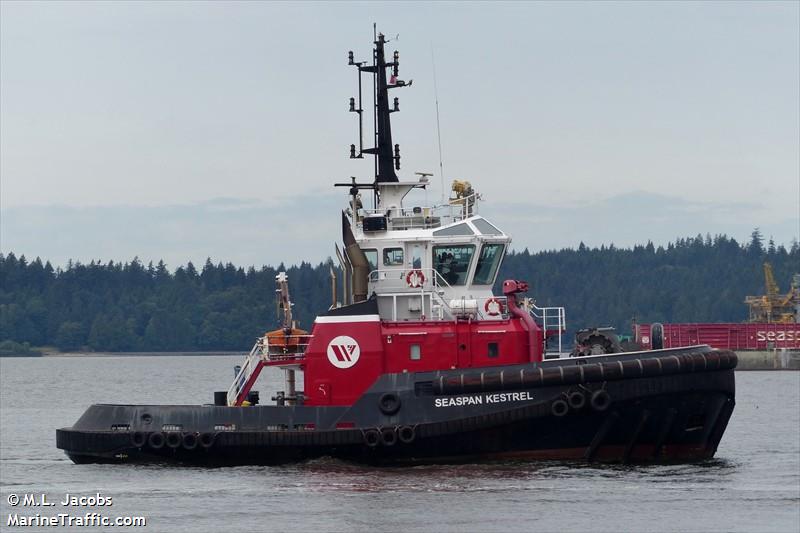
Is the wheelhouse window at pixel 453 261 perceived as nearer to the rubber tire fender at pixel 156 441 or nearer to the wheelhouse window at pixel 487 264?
the wheelhouse window at pixel 487 264

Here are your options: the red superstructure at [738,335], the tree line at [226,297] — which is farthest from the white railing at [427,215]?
the tree line at [226,297]

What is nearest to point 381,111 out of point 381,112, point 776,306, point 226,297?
point 381,112

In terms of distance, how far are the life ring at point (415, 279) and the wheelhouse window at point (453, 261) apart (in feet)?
1.44

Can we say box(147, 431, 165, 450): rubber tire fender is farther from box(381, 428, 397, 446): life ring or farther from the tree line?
the tree line

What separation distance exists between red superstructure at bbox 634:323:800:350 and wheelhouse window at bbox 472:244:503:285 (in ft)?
193

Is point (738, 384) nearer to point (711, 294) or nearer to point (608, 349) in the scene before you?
point (608, 349)

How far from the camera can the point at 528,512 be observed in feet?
69.5

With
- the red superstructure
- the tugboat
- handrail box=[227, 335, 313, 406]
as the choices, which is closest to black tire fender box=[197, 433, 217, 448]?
the tugboat

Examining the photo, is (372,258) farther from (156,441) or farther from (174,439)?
(156,441)

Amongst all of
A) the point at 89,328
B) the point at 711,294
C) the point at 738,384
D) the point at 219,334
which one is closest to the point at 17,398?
the point at 738,384

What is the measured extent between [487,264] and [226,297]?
118691mm

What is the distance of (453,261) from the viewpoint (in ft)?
85.2

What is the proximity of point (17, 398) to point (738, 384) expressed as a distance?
3224 centimetres

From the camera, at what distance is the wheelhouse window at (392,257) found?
2608cm
